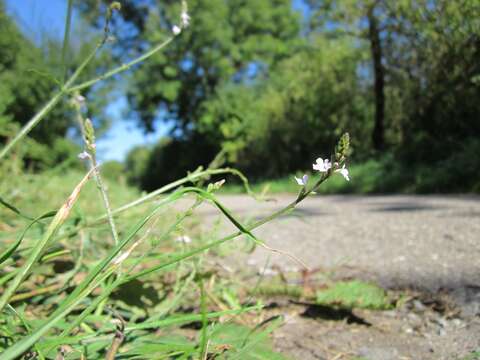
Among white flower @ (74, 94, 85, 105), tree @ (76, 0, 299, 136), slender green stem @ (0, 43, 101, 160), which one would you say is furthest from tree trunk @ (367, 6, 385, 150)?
tree @ (76, 0, 299, 136)

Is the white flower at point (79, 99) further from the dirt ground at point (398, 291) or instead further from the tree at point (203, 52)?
the tree at point (203, 52)

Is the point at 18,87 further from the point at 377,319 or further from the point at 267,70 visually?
the point at 267,70

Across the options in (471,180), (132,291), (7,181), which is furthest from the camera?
(471,180)

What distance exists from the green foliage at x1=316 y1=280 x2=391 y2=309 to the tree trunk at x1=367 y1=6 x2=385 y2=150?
661 centimetres

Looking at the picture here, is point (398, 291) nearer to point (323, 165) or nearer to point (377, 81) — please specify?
point (323, 165)

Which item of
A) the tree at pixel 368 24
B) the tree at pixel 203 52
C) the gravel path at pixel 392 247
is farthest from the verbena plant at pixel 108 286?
the tree at pixel 203 52

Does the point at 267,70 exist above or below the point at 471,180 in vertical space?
above

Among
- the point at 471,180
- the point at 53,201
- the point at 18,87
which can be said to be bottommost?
the point at 471,180

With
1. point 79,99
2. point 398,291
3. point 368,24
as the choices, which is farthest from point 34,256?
point 368,24

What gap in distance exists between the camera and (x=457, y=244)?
55.7 inches

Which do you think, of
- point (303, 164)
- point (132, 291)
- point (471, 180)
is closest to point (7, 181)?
point (132, 291)

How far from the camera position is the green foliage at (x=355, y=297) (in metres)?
1.02

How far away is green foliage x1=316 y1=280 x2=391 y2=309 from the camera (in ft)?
3.34

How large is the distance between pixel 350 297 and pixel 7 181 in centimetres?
202
